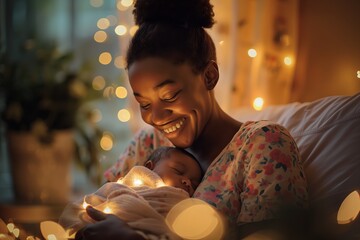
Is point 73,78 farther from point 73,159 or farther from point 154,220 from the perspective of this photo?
point 154,220

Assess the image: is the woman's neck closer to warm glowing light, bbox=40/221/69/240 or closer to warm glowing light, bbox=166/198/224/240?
warm glowing light, bbox=166/198/224/240

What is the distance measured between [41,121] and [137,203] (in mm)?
2007

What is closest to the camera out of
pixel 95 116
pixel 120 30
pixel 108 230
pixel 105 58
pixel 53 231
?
pixel 108 230

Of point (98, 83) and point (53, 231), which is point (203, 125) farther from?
point (98, 83)

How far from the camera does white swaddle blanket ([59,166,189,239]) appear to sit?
1265 millimetres

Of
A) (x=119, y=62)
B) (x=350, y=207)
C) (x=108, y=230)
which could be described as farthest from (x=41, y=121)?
(x=350, y=207)

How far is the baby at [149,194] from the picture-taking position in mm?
1284

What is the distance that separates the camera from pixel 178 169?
1537mm

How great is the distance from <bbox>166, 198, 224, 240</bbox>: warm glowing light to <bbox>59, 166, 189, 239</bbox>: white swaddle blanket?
23mm

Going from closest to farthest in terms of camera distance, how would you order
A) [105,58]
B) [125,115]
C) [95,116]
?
[125,115], [95,116], [105,58]

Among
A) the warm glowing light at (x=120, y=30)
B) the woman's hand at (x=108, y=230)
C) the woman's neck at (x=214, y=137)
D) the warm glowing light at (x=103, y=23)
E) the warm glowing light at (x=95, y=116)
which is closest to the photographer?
the woman's hand at (x=108, y=230)

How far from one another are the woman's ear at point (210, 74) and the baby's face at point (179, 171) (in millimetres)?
203

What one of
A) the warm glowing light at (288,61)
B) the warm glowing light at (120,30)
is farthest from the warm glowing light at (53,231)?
the warm glowing light at (120,30)

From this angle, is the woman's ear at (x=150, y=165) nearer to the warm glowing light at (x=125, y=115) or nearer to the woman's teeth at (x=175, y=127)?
the woman's teeth at (x=175, y=127)
